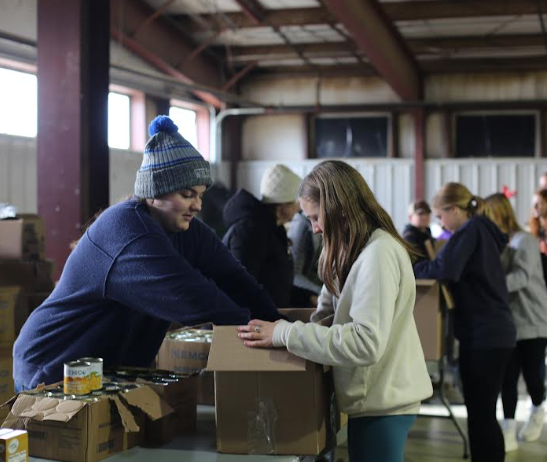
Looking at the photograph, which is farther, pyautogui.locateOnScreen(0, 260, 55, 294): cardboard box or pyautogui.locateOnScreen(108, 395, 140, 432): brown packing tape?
pyautogui.locateOnScreen(0, 260, 55, 294): cardboard box

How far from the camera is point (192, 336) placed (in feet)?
7.66

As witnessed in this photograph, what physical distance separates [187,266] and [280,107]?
26.5 feet

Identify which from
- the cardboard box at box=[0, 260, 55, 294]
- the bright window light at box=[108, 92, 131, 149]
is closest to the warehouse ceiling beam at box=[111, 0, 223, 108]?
the bright window light at box=[108, 92, 131, 149]

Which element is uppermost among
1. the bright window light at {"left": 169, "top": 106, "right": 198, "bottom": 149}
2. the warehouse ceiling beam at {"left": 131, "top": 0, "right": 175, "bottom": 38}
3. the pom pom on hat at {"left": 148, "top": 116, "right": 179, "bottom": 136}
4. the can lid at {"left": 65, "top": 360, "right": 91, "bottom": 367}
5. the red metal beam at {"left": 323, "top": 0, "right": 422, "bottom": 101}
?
the warehouse ceiling beam at {"left": 131, "top": 0, "right": 175, "bottom": 38}

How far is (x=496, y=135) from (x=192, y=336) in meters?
7.77

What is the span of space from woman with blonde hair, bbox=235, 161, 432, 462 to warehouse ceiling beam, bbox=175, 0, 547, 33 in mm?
5769

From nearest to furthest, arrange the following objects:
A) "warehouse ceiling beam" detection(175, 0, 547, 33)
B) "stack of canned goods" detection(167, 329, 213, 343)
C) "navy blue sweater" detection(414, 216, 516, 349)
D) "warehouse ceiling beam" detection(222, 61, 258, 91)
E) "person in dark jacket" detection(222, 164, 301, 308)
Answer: "stack of canned goods" detection(167, 329, 213, 343)
"navy blue sweater" detection(414, 216, 516, 349)
"person in dark jacket" detection(222, 164, 301, 308)
"warehouse ceiling beam" detection(175, 0, 547, 33)
"warehouse ceiling beam" detection(222, 61, 258, 91)

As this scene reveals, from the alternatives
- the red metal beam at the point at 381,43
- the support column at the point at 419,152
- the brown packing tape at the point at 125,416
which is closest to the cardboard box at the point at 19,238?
the brown packing tape at the point at 125,416

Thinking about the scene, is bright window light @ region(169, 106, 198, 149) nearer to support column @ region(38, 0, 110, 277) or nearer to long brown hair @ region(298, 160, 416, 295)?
support column @ region(38, 0, 110, 277)

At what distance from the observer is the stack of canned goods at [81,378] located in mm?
1633

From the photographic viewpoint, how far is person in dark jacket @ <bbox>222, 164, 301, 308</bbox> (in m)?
3.15

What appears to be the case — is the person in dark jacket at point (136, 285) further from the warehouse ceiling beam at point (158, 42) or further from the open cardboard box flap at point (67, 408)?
the warehouse ceiling beam at point (158, 42)

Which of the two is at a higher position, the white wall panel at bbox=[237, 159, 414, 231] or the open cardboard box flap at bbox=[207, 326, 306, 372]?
the white wall panel at bbox=[237, 159, 414, 231]

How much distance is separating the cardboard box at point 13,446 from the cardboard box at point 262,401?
403mm
